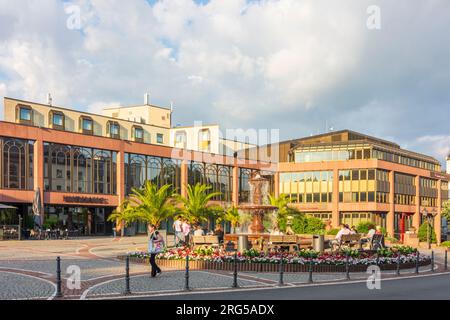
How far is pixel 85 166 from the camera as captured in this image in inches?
2141

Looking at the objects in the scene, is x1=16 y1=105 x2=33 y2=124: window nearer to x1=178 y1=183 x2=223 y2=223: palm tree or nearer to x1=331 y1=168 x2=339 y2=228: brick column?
x1=178 y1=183 x2=223 y2=223: palm tree

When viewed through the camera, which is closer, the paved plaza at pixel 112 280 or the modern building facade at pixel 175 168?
the paved plaza at pixel 112 280

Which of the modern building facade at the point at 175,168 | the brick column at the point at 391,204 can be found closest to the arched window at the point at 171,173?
the modern building facade at the point at 175,168

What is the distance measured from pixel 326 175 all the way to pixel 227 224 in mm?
15675

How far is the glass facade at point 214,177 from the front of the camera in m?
66.6

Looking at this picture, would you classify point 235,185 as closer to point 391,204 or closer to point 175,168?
point 175,168

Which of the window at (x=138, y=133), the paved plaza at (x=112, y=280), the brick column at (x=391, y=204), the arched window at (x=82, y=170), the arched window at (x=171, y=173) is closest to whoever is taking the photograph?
the paved plaza at (x=112, y=280)

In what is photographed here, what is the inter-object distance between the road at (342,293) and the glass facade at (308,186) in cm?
6071

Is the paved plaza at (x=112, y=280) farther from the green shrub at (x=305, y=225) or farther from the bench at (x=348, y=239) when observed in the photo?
the green shrub at (x=305, y=225)

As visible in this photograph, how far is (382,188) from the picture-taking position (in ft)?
249

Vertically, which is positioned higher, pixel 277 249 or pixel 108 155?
pixel 108 155

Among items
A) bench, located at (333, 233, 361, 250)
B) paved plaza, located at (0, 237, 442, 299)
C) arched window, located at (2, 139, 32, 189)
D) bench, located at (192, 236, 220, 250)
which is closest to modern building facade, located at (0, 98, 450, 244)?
arched window, located at (2, 139, 32, 189)
